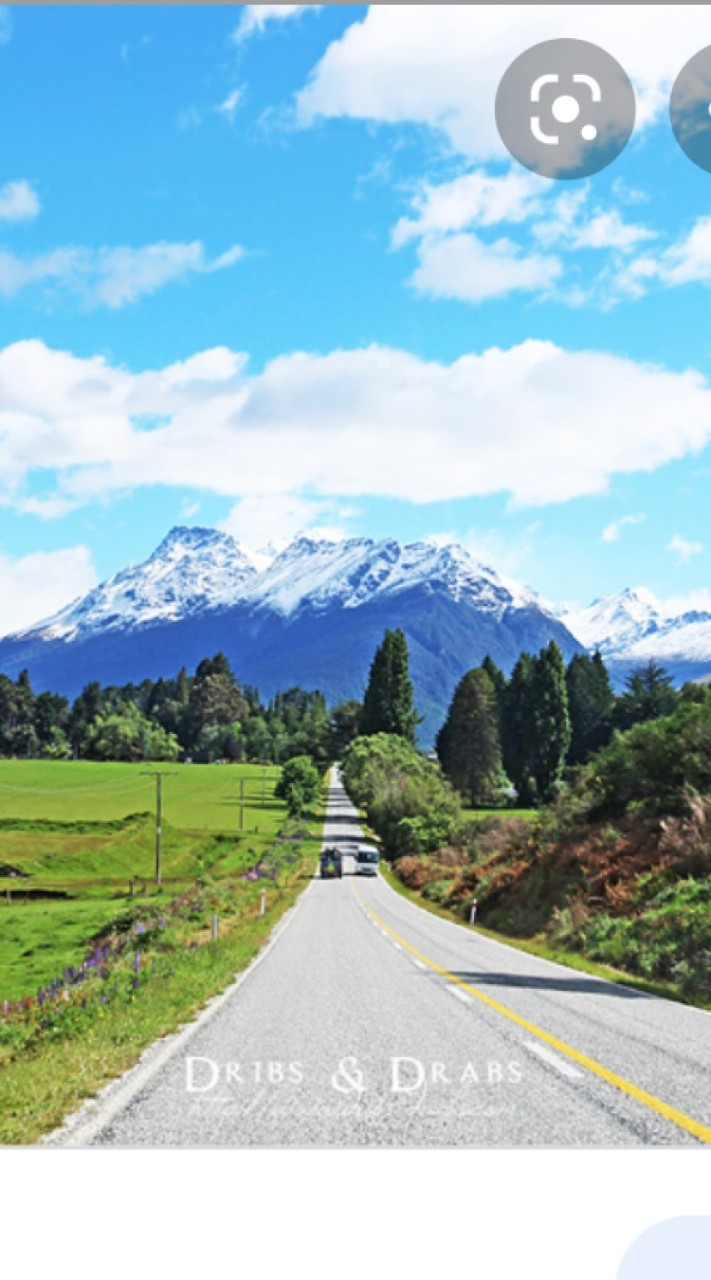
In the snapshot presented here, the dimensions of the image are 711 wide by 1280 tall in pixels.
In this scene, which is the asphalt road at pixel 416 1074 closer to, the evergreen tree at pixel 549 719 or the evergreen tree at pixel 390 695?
the evergreen tree at pixel 549 719

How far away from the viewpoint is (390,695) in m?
117

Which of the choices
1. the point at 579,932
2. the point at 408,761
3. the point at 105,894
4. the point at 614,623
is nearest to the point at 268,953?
the point at 579,932

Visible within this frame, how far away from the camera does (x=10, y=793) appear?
427 feet

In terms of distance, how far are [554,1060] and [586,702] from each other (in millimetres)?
125213

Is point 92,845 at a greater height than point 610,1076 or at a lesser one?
lesser

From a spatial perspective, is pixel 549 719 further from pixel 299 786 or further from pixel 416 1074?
pixel 416 1074

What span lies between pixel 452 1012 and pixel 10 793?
422ft

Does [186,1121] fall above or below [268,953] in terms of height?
above

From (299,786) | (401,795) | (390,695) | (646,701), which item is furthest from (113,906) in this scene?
(646,701)

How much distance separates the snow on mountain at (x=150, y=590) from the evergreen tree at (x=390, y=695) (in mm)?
101045

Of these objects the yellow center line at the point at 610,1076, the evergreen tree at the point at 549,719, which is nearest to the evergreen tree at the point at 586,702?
the evergreen tree at the point at 549,719

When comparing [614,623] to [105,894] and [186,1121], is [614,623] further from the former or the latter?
[105,894]

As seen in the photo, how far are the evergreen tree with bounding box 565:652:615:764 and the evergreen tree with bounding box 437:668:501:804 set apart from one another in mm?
9641

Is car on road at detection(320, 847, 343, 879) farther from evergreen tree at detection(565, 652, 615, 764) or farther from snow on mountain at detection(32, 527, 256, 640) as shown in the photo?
evergreen tree at detection(565, 652, 615, 764)
